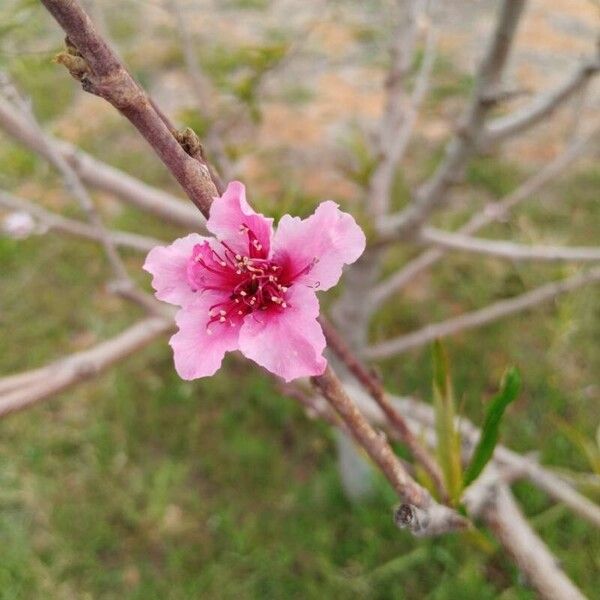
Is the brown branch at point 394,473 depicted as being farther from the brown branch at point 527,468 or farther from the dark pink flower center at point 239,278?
the brown branch at point 527,468

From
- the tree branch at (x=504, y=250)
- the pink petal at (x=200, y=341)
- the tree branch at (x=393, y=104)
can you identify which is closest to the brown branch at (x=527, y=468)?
the tree branch at (x=504, y=250)

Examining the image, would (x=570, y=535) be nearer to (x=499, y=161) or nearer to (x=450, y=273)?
(x=450, y=273)

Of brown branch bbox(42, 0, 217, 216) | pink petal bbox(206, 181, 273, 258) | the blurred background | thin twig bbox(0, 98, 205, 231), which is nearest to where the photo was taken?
brown branch bbox(42, 0, 217, 216)

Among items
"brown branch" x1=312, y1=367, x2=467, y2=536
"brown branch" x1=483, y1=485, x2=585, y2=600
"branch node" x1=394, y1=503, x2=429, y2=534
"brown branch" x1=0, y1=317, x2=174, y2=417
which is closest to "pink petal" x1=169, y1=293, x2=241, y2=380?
"brown branch" x1=312, y1=367, x2=467, y2=536

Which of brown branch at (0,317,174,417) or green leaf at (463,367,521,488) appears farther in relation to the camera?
brown branch at (0,317,174,417)

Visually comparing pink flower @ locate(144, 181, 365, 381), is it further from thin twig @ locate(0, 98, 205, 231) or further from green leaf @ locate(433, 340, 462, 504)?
thin twig @ locate(0, 98, 205, 231)

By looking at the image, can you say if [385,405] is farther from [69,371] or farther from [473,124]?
[473,124]
